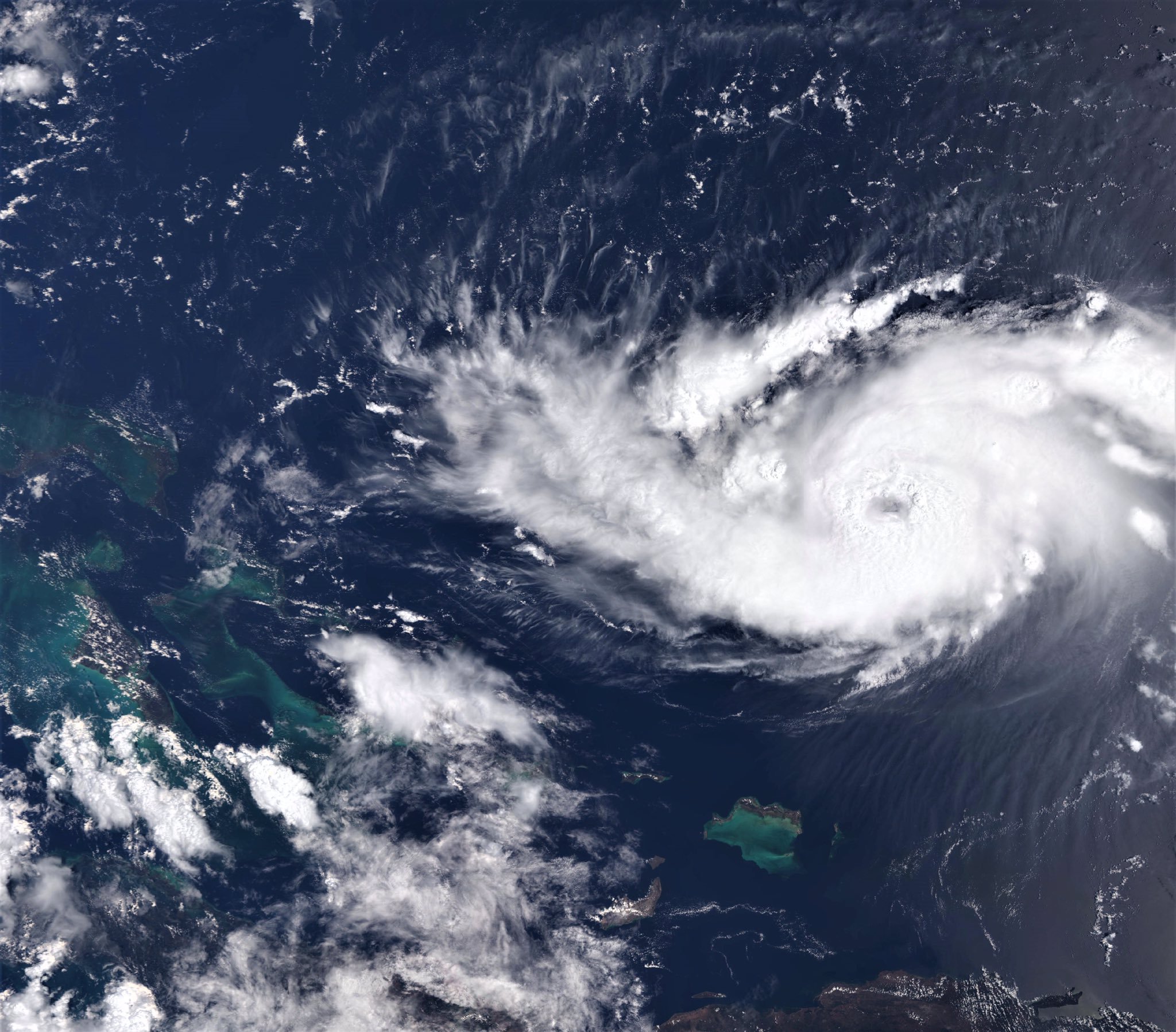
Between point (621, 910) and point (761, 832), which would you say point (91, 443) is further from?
point (761, 832)

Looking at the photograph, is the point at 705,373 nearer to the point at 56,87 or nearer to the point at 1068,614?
the point at 1068,614

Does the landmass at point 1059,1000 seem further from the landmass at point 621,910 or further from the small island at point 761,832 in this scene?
the landmass at point 621,910

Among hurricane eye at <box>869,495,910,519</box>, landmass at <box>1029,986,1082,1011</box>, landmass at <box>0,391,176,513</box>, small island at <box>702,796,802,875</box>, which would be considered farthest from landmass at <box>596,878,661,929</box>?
landmass at <box>0,391,176,513</box>

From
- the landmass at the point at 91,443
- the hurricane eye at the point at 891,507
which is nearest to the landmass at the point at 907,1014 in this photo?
the hurricane eye at the point at 891,507

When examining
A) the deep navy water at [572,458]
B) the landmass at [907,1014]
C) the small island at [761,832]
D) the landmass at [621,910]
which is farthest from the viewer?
the landmass at [621,910]

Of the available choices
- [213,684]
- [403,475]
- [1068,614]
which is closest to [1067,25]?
[1068,614]

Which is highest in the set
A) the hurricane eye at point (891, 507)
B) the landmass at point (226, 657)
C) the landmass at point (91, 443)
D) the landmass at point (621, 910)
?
the hurricane eye at point (891, 507)

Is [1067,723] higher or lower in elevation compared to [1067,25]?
lower

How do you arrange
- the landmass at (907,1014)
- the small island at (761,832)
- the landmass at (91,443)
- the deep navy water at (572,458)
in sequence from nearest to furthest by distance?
1. the deep navy water at (572,458)
2. the landmass at (907,1014)
3. the small island at (761,832)
4. the landmass at (91,443)

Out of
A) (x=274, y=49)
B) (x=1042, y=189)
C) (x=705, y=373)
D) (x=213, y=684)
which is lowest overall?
(x=213, y=684)
